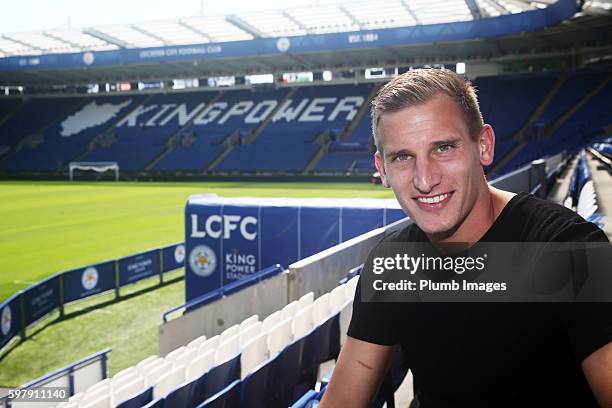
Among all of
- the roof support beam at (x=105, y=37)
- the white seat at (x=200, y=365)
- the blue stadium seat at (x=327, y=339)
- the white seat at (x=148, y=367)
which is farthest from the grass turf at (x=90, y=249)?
the roof support beam at (x=105, y=37)

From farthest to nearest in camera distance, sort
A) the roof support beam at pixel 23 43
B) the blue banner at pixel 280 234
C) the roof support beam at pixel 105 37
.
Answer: the roof support beam at pixel 23 43, the roof support beam at pixel 105 37, the blue banner at pixel 280 234

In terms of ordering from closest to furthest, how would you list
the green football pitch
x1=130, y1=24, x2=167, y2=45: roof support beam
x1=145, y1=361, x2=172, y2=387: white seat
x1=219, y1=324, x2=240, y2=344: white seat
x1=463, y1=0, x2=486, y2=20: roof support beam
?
1. x1=145, y1=361, x2=172, y2=387: white seat
2. x1=219, y1=324, x2=240, y2=344: white seat
3. the green football pitch
4. x1=463, y1=0, x2=486, y2=20: roof support beam
5. x1=130, y1=24, x2=167, y2=45: roof support beam

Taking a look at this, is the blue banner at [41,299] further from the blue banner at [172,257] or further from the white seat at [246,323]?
the white seat at [246,323]

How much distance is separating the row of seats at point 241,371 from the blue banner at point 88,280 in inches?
218

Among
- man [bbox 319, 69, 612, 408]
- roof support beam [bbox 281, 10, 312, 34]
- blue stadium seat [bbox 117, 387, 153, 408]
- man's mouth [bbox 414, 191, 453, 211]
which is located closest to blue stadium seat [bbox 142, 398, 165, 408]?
blue stadium seat [bbox 117, 387, 153, 408]

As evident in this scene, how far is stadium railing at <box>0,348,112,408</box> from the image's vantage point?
16.2ft

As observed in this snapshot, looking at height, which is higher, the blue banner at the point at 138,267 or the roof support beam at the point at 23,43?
the roof support beam at the point at 23,43

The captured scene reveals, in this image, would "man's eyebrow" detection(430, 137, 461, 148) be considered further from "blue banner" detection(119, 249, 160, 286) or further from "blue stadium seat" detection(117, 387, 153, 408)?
"blue banner" detection(119, 249, 160, 286)

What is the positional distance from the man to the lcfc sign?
29.1 feet

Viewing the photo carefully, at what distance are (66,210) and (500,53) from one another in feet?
105

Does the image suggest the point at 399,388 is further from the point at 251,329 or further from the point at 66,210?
the point at 66,210

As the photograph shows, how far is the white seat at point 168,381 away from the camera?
420cm

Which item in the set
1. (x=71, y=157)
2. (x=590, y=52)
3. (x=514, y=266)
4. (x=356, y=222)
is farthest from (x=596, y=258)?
(x=71, y=157)

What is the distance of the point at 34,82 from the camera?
52.3m
